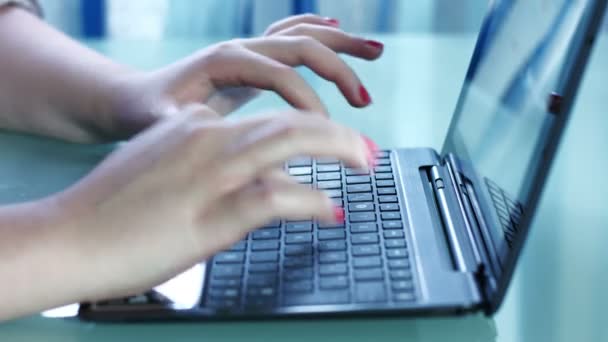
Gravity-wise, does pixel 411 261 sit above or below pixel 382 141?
below

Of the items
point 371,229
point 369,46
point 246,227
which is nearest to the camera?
point 246,227

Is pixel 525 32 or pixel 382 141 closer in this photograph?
pixel 525 32

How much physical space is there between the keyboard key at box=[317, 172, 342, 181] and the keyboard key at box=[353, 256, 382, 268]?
6.1 inches

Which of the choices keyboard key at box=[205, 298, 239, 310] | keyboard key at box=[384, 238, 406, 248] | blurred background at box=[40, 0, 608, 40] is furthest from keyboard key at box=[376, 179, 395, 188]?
blurred background at box=[40, 0, 608, 40]

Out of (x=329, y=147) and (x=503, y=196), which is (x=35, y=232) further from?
(x=503, y=196)

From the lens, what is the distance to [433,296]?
1.54 ft

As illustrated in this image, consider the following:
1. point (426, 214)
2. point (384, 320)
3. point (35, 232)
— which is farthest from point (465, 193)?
point (35, 232)

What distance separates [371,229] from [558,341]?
0.15 metres

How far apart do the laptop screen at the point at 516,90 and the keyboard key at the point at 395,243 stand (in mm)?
62

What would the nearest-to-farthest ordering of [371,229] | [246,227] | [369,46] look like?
[246,227], [371,229], [369,46]

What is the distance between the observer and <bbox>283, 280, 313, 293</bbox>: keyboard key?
1.58ft

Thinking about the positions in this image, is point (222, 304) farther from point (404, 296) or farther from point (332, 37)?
point (332, 37)

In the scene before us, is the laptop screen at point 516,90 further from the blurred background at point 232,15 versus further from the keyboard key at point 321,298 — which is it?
the blurred background at point 232,15

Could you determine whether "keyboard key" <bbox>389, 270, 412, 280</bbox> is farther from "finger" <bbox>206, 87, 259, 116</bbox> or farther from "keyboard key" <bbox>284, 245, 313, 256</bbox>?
"finger" <bbox>206, 87, 259, 116</bbox>
